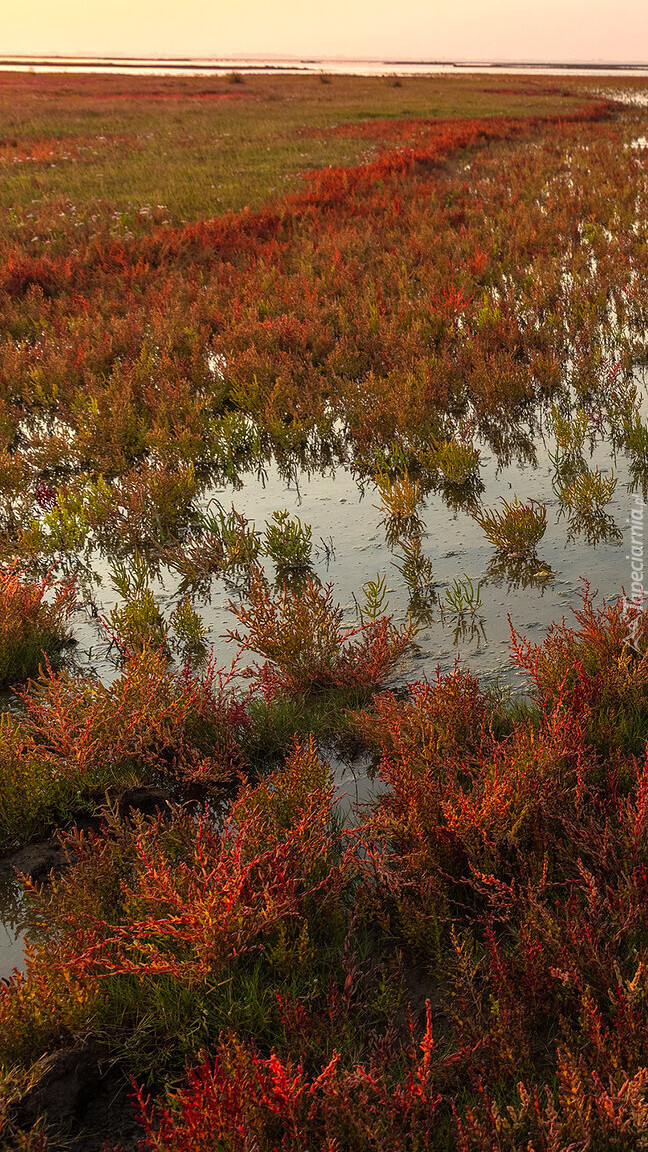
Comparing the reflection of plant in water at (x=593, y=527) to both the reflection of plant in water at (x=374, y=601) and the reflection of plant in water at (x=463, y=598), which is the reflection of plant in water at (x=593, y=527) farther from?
the reflection of plant in water at (x=374, y=601)

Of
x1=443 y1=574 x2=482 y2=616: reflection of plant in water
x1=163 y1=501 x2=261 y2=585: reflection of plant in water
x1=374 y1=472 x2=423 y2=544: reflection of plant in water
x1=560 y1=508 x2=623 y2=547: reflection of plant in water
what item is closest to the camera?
x1=443 y1=574 x2=482 y2=616: reflection of plant in water

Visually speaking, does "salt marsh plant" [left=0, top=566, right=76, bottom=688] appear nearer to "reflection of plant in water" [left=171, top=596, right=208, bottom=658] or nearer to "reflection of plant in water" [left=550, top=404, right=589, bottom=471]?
"reflection of plant in water" [left=171, top=596, right=208, bottom=658]

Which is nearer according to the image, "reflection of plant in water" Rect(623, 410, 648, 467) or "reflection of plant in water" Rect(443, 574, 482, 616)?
"reflection of plant in water" Rect(443, 574, 482, 616)

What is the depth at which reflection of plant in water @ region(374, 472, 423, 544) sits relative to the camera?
5.62 metres

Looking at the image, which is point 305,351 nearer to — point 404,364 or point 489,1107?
point 404,364

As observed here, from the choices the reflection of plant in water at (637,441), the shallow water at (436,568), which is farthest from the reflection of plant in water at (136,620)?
the reflection of plant in water at (637,441)

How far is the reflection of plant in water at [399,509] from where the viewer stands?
5.62 meters

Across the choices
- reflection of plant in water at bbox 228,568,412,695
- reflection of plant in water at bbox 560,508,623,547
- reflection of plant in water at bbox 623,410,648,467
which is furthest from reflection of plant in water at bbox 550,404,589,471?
reflection of plant in water at bbox 228,568,412,695

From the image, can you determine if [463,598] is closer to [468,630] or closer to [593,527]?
[468,630]

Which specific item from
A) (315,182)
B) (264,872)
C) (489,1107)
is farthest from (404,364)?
(315,182)

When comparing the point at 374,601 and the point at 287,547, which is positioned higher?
the point at 287,547

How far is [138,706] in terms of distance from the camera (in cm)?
362

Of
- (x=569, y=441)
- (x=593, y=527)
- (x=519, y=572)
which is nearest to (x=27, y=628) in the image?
(x=519, y=572)

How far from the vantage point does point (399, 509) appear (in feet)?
18.8
